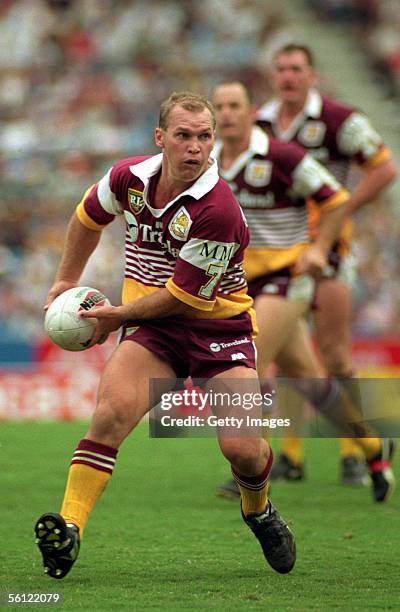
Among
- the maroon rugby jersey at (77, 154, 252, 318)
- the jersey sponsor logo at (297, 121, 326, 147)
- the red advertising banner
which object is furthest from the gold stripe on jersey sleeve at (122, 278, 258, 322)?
the red advertising banner

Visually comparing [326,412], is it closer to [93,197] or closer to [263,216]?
[263,216]

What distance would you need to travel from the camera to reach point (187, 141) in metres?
4.85

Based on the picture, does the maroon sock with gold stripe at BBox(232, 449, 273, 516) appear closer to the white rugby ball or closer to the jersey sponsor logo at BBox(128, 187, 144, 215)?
the white rugby ball

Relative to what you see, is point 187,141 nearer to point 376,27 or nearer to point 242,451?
point 242,451

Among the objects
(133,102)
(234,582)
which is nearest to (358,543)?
(234,582)

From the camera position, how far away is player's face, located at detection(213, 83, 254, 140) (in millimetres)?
6996

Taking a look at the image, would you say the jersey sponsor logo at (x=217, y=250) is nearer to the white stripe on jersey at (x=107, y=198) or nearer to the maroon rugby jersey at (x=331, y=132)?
the white stripe on jersey at (x=107, y=198)

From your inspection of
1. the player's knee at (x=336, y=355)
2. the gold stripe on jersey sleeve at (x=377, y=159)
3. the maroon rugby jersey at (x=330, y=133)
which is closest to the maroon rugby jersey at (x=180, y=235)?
the player's knee at (x=336, y=355)

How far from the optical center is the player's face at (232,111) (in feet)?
23.0

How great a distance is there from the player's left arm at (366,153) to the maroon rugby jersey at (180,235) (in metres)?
2.86

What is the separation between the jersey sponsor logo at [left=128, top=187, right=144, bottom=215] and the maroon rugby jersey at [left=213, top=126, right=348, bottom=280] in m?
2.09

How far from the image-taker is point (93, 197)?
17.0ft

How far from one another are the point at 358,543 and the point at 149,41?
13.6 m

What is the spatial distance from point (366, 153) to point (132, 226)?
3195mm
